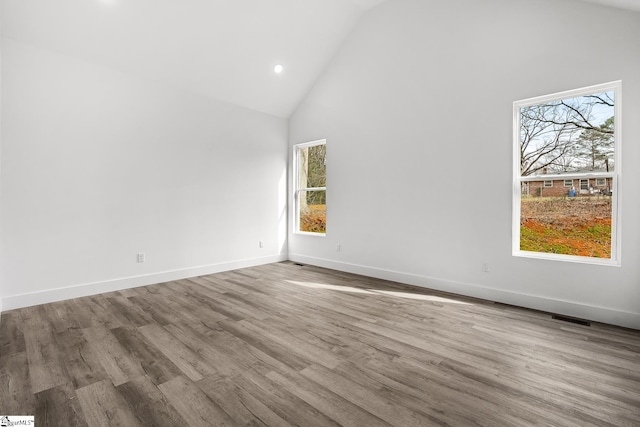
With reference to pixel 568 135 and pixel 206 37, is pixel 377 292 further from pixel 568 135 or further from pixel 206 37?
pixel 206 37

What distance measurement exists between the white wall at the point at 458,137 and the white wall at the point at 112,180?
1.65m

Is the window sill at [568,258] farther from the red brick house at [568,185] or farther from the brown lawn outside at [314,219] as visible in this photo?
the brown lawn outside at [314,219]

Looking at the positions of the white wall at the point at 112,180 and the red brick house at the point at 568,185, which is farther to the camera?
the white wall at the point at 112,180

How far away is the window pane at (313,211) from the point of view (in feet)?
18.1

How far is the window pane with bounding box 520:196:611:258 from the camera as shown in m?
3.00

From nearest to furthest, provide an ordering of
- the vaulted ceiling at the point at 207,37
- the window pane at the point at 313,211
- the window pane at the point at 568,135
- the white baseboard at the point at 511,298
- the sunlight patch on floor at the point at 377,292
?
the white baseboard at the point at 511,298
the window pane at the point at 568,135
the vaulted ceiling at the point at 207,37
the sunlight patch on floor at the point at 377,292
the window pane at the point at 313,211

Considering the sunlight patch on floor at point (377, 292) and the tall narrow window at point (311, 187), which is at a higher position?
the tall narrow window at point (311, 187)

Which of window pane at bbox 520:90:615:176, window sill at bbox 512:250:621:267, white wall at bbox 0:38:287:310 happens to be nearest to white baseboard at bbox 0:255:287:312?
white wall at bbox 0:38:287:310

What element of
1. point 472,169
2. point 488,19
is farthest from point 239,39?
point 472,169

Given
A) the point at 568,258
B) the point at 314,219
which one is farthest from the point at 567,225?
the point at 314,219

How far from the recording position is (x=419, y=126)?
4141mm

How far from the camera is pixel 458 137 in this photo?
3.79 metres

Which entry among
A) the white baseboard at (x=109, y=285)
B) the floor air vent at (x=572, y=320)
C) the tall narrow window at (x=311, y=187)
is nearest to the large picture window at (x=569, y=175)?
the floor air vent at (x=572, y=320)

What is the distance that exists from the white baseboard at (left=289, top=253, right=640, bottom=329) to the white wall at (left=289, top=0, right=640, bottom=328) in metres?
0.01
